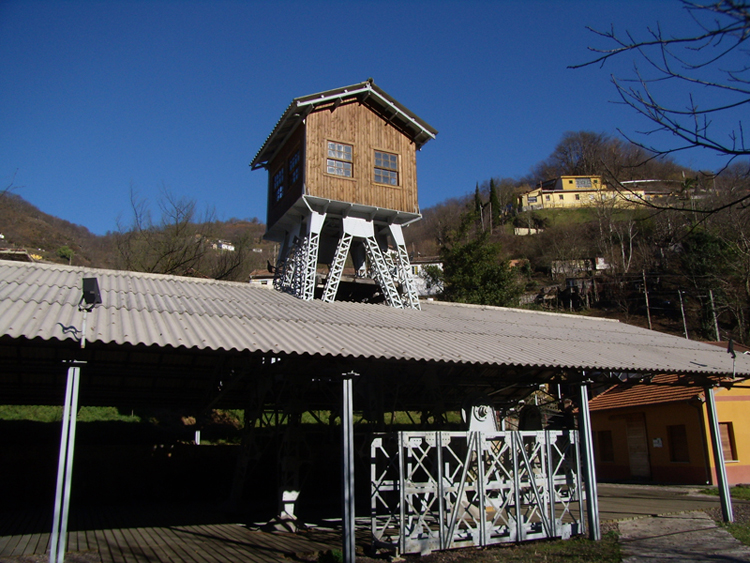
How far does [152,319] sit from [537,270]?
160 feet

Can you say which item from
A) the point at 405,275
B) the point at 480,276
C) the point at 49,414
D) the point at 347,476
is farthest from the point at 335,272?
the point at 480,276

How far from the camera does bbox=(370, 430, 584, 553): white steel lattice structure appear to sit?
8.20m

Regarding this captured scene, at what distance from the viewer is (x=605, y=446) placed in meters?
23.2

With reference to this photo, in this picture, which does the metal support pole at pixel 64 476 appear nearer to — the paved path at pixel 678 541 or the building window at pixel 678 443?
the paved path at pixel 678 541

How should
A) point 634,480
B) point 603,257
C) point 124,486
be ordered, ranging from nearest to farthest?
1. point 124,486
2. point 634,480
3. point 603,257

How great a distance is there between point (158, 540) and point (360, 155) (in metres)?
11.7

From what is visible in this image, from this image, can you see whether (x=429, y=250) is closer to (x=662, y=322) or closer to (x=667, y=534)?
(x=662, y=322)

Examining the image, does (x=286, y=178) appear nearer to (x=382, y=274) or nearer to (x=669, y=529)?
(x=382, y=274)

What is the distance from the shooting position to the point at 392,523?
10.8 meters

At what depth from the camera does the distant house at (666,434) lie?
18.6 metres

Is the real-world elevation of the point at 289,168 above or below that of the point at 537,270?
below

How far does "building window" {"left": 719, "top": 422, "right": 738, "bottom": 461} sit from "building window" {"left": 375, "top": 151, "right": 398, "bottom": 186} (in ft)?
46.4

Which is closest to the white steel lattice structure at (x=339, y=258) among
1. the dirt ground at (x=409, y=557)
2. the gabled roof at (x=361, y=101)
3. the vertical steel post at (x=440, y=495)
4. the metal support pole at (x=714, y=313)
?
the gabled roof at (x=361, y=101)

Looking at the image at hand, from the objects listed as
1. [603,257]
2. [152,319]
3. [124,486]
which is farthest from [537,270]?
[152,319]
